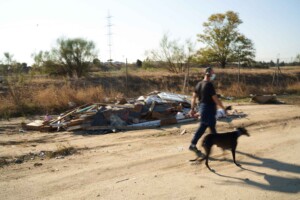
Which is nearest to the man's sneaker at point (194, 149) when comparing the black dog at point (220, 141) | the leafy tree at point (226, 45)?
the black dog at point (220, 141)

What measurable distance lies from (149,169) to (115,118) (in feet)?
14.6

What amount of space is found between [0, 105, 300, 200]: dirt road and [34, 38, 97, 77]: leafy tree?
706 inches

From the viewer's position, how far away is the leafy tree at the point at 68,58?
85.4ft

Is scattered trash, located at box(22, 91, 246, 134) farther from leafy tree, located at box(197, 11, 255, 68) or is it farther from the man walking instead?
leafy tree, located at box(197, 11, 255, 68)

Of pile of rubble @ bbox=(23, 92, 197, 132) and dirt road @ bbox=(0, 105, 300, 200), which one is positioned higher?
pile of rubble @ bbox=(23, 92, 197, 132)

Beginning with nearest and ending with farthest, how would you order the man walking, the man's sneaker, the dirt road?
the dirt road
the man walking
the man's sneaker

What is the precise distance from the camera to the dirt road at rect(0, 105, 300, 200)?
16.4ft

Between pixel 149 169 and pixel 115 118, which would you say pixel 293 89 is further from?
pixel 149 169

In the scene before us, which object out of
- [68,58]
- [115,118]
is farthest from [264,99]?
[68,58]

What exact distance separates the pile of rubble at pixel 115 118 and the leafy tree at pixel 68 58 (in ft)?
51.6

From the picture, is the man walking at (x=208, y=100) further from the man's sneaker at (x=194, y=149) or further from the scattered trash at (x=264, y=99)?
the scattered trash at (x=264, y=99)

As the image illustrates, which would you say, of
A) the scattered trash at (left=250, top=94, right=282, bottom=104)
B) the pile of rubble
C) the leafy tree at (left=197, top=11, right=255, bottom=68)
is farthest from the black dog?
the leafy tree at (left=197, top=11, right=255, bottom=68)

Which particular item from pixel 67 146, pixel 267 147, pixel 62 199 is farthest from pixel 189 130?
pixel 62 199

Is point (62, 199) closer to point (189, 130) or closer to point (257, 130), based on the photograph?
point (189, 130)
